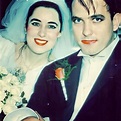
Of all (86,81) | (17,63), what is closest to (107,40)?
(86,81)

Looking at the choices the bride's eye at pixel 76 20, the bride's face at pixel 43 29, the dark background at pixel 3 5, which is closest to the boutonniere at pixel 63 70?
the bride's face at pixel 43 29

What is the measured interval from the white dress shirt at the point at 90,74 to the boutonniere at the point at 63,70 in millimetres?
93

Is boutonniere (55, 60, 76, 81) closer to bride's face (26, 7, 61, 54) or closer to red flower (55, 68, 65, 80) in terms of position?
red flower (55, 68, 65, 80)

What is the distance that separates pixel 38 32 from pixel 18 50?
0.19 meters

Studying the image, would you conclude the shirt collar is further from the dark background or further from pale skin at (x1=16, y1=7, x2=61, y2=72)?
the dark background

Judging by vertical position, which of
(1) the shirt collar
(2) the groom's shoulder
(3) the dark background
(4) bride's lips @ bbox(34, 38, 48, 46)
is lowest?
(2) the groom's shoulder

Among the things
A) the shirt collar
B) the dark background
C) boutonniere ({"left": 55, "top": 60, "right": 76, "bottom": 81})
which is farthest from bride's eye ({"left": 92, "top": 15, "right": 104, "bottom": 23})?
the dark background

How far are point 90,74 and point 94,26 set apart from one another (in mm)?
297

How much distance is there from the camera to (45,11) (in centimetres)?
234

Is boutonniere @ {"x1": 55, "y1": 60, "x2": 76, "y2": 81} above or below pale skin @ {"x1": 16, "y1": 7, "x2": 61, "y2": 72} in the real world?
below

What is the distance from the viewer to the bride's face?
2.34m

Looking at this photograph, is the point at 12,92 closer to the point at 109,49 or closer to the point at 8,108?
the point at 8,108

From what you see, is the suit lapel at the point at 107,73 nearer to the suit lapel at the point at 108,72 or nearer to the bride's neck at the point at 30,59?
the suit lapel at the point at 108,72

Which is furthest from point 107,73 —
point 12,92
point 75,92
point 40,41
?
point 12,92
